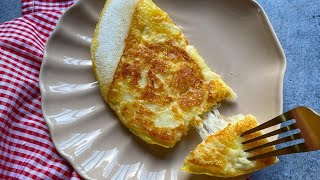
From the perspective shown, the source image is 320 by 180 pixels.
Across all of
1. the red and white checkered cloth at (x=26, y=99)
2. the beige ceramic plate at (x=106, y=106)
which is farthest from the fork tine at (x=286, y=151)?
the red and white checkered cloth at (x=26, y=99)

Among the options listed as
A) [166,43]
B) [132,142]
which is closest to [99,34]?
[166,43]

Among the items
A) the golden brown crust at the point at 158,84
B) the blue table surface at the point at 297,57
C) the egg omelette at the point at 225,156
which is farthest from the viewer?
the blue table surface at the point at 297,57

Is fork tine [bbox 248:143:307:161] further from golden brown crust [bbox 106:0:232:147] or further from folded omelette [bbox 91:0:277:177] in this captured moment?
golden brown crust [bbox 106:0:232:147]

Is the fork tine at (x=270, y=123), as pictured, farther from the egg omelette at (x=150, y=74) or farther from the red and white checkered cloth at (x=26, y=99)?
the red and white checkered cloth at (x=26, y=99)

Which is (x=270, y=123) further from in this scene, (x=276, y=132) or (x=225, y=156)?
(x=225, y=156)

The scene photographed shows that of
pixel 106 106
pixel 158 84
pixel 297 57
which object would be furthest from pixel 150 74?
pixel 297 57

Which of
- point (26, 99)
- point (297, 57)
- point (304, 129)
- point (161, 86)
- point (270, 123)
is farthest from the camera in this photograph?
Answer: point (297, 57)
